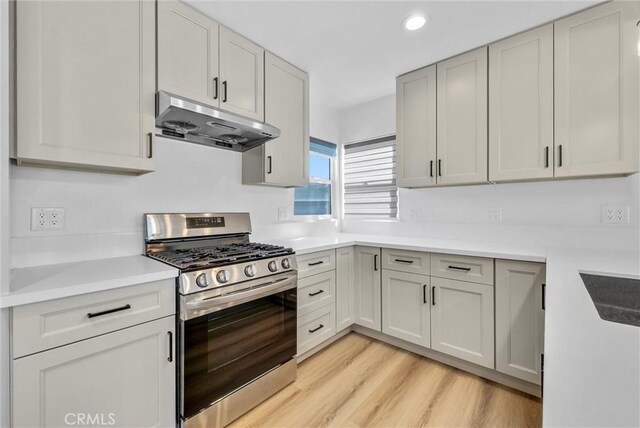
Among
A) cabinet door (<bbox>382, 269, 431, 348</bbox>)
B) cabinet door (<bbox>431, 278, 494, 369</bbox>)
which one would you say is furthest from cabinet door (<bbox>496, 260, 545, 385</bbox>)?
cabinet door (<bbox>382, 269, 431, 348</bbox>)

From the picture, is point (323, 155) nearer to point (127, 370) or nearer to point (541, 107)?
point (541, 107)

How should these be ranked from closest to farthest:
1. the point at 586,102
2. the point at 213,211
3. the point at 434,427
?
the point at 434,427
the point at 586,102
the point at 213,211

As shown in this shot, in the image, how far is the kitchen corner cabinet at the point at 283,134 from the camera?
2.23 meters

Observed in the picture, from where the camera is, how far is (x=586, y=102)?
5.76 ft

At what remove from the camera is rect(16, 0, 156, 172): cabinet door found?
1217 millimetres

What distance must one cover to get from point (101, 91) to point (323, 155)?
7.25 ft

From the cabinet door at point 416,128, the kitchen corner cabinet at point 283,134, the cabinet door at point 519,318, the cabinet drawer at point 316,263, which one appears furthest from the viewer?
the cabinet door at point 416,128

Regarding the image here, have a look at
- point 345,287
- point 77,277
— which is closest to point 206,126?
point 77,277

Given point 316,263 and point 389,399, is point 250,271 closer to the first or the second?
point 316,263

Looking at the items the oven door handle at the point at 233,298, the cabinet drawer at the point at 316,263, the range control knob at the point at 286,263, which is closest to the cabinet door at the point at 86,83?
the oven door handle at the point at 233,298

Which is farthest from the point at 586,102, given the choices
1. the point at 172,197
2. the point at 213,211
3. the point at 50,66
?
the point at 50,66

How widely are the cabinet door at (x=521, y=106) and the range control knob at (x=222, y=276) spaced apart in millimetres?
1997

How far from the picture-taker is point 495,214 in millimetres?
2346

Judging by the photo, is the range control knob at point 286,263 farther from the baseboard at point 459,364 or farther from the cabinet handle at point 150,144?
the baseboard at point 459,364
